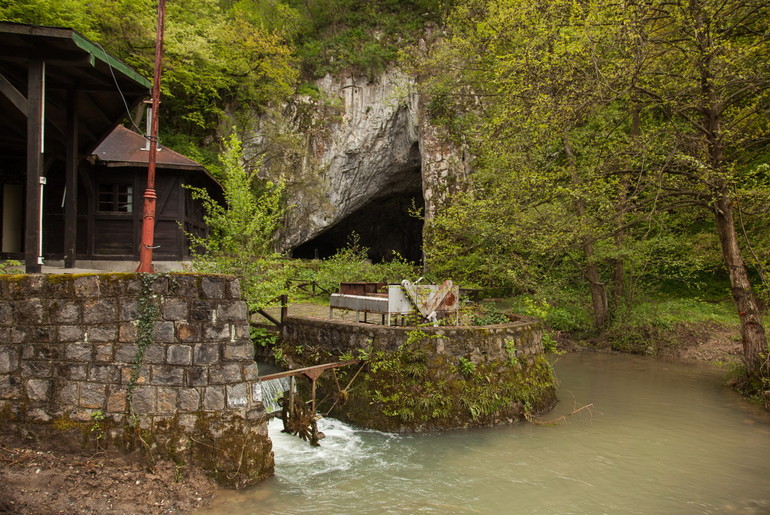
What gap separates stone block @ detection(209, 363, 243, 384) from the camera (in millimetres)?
5113

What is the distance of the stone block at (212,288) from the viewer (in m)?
5.14

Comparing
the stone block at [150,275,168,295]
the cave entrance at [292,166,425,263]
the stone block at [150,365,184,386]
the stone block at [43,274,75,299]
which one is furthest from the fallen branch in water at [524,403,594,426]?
the cave entrance at [292,166,425,263]

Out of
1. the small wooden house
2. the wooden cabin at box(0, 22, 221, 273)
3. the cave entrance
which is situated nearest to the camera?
the wooden cabin at box(0, 22, 221, 273)

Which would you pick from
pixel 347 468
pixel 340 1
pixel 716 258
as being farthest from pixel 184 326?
pixel 340 1

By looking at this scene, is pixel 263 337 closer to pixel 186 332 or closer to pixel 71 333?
pixel 186 332

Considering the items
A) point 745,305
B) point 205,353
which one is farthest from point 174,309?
point 745,305

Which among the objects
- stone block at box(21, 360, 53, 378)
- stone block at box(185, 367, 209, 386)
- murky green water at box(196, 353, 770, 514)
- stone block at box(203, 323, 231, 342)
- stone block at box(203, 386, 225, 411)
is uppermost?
stone block at box(203, 323, 231, 342)

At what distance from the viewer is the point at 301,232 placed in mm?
23453

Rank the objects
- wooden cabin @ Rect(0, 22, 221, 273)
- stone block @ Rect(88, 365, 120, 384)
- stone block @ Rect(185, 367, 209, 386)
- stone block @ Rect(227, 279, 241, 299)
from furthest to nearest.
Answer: wooden cabin @ Rect(0, 22, 221, 273)
stone block @ Rect(227, 279, 241, 299)
stone block @ Rect(185, 367, 209, 386)
stone block @ Rect(88, 365, 120, 384)

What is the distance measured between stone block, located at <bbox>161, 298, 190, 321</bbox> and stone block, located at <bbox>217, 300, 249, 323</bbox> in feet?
1.08

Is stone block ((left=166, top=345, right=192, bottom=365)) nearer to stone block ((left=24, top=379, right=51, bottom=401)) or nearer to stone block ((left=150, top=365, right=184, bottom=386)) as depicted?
stone block ((left=150, top=365, right=184, bottom=386))

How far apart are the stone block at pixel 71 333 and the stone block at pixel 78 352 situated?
0.19 feet

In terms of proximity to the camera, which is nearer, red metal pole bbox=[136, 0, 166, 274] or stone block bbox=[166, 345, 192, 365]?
stone block bbox=[166, 345, 192, 365]

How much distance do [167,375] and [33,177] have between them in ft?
10.9
